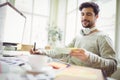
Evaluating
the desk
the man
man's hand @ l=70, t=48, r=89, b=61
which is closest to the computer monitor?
the man

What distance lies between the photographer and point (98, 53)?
1595mm

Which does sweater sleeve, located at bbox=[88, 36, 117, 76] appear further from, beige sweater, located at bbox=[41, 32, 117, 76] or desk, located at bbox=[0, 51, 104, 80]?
desk, located at bbox=[0, 51, 104, 80]

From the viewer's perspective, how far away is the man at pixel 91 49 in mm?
1171

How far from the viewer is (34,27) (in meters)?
5.73

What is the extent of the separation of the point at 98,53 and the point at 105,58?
21 centimetres

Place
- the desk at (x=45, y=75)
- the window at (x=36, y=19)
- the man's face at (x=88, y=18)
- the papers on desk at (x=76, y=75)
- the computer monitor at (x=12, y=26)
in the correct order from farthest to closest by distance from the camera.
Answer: the window at (x=36, y=19)
the man's face at (x=88, y=18)
the computer monitor at (x=12, y=26)
the papers on desk at (x=76, y=75)
the desk at (x=45, y=75)

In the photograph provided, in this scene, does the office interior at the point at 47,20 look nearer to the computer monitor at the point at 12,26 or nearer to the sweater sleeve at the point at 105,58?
the computer monitor at the point at 12,26

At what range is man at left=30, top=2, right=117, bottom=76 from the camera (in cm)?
117

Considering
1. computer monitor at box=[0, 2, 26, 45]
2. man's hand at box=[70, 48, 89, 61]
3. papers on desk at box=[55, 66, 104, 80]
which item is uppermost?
computer monitor at box=[0, 2, 26, 45]

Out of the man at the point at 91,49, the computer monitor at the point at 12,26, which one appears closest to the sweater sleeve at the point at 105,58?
the man at the point at 91,49

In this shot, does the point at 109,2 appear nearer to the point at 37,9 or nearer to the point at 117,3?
the point at 117,3

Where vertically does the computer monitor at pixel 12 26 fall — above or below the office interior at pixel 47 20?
below

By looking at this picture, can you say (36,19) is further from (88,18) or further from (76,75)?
(76,75)

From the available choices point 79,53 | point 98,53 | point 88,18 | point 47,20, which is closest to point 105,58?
point 98,53
